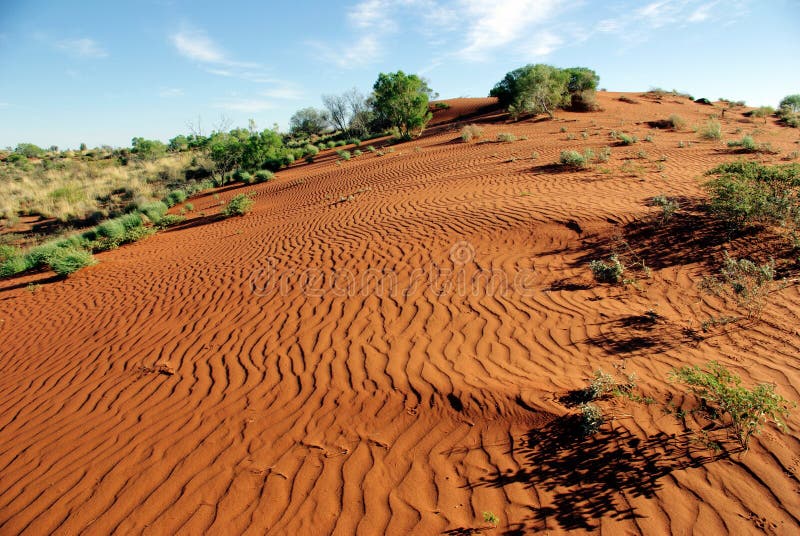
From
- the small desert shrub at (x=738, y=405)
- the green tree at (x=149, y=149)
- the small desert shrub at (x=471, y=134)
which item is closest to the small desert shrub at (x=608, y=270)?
the small desert shrub at (x=738, y=405)

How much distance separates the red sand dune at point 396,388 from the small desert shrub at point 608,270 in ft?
0.45

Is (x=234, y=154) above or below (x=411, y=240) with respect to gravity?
above

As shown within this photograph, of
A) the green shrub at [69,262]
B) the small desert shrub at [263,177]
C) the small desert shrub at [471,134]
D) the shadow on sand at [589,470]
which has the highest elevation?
the small desert shrub at [471,134]

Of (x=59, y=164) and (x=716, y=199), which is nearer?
(x=716, y=199)

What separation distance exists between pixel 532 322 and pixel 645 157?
9417 mm

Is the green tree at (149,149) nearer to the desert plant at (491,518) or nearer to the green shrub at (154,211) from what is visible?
the green shrub at (154,211)

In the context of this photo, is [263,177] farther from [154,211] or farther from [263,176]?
[154,211]

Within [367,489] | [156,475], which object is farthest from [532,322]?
[156,475]

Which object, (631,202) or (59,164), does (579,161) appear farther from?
(59,164)

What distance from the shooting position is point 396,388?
375 cm

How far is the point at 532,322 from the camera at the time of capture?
4.54 meters

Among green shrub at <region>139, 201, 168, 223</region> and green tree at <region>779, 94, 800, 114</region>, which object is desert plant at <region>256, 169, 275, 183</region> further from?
green tree at <region>779, 94, 800, 114</region>

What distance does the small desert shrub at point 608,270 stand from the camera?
5.16 m

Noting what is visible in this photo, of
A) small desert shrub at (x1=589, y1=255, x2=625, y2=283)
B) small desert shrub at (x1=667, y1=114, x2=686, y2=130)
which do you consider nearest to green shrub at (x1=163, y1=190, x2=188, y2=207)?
small desert shrub at (x1=589, y1=255, x2=625, y2=283)
